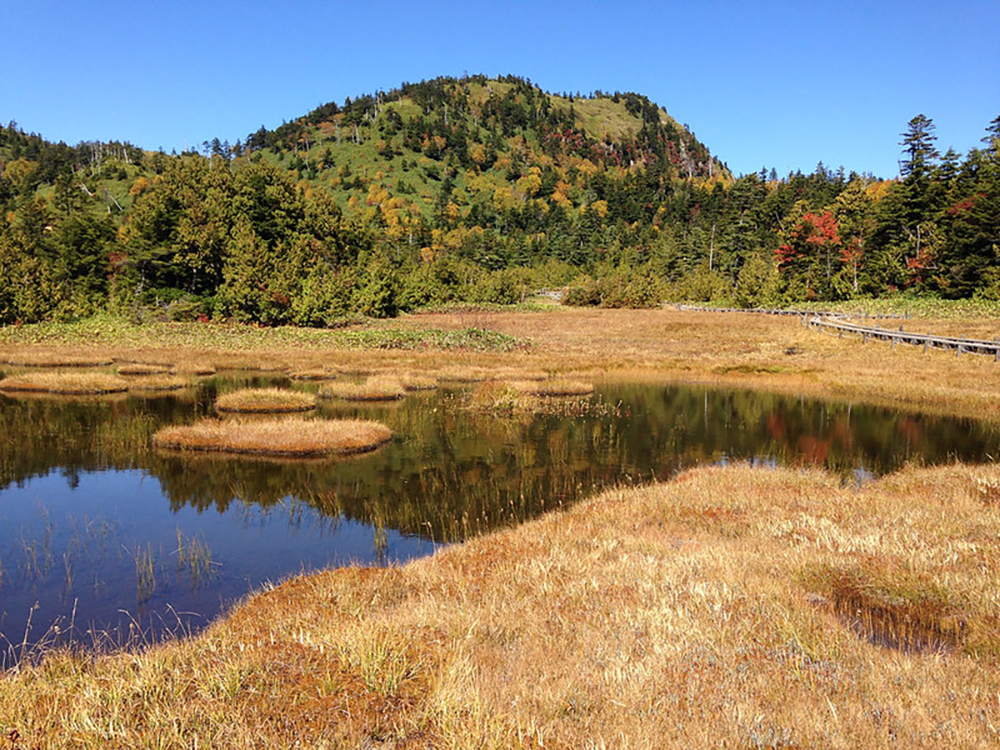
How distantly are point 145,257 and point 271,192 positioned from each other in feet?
61.6

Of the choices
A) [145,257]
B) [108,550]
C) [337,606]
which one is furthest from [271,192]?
[337,606]

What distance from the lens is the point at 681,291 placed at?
114 metres

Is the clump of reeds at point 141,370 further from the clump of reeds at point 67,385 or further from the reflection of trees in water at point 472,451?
the reflection of trees in water at point 472,451

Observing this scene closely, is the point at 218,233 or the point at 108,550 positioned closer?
the point at 108,550

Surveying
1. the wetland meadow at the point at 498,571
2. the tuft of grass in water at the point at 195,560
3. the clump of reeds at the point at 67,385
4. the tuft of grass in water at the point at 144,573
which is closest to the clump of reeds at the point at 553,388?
the wetland meadow at the point at 498,571

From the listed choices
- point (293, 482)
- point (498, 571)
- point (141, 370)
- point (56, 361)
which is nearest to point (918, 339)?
point (293, 482)

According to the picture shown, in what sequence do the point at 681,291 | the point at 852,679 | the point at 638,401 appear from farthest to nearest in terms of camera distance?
the point at 681,291 < the point at 638,401 < the point at 852,679

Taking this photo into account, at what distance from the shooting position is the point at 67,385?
3275 cm

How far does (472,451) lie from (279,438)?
6849 mm

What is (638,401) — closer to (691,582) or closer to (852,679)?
(691,582)

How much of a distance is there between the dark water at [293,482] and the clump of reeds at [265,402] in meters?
1.24

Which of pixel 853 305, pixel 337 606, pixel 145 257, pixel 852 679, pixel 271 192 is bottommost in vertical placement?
pixel 337 606

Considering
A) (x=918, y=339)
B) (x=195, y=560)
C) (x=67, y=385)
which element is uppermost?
(x=918, y=339)

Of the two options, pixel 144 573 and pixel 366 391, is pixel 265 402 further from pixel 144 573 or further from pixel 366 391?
pixel 144 573
